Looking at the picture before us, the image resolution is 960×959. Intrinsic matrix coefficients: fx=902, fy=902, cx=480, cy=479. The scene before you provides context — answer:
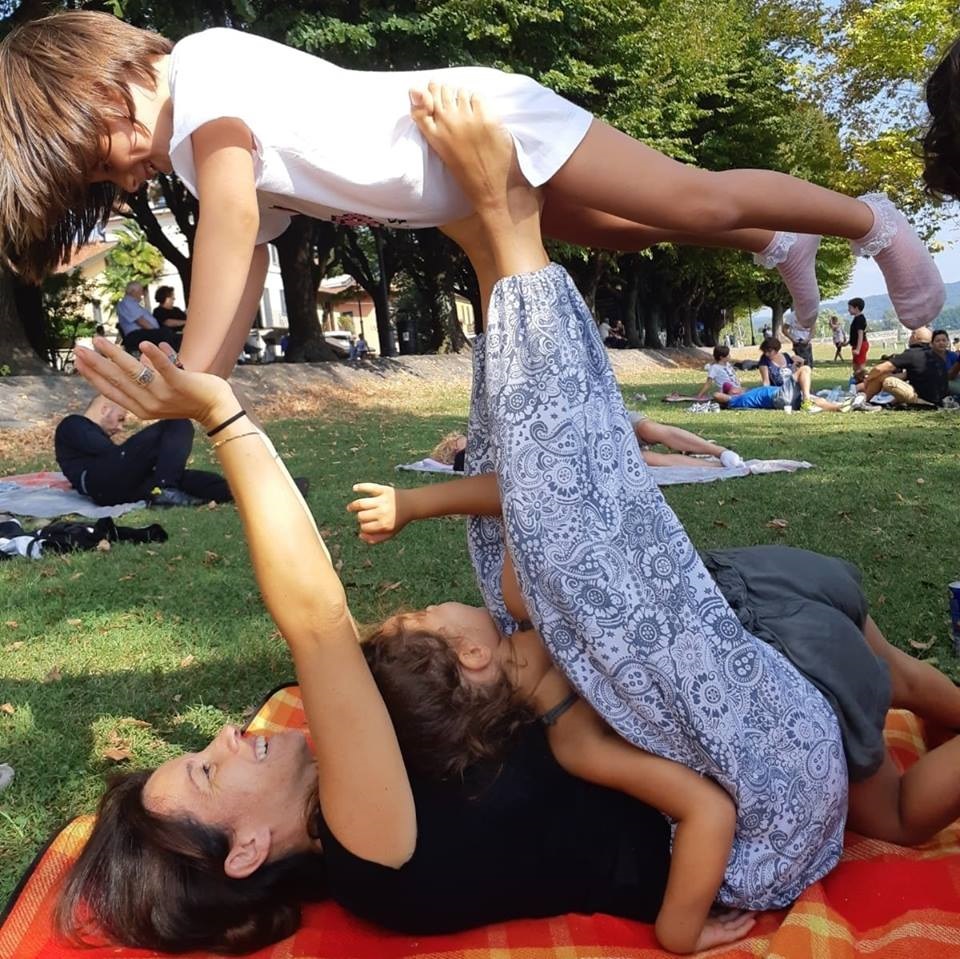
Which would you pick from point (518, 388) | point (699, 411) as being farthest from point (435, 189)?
point (699, 411)

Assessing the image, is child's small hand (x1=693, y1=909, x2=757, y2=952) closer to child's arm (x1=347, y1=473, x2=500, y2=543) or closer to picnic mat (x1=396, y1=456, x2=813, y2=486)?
child's arm (x1=347, y1=473, x2=500, y2=543)

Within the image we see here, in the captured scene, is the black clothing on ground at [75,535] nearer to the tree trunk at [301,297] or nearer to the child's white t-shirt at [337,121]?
the child's white t-shirt at [337,121]

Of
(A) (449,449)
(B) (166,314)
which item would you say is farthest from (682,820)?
(B) (166,314)

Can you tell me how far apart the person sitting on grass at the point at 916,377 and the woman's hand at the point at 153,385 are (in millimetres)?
13130

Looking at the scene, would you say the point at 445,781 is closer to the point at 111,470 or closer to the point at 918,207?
the point at 111,470

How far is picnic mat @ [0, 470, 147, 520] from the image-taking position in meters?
7.27

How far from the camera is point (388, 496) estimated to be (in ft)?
8.13

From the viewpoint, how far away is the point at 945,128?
8.85ft

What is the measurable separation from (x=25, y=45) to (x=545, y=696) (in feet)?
7.47

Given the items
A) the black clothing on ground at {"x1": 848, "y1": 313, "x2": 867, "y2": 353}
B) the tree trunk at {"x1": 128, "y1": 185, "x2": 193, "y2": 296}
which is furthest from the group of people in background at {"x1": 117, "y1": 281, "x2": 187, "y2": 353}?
the black clothing on ground at {"x1": 848, "y1": 313, "x2": 867, "y2": 353}

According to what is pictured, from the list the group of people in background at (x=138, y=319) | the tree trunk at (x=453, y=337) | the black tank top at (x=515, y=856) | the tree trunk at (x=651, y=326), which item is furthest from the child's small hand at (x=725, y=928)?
the tree trunk at (x=651, y=326)

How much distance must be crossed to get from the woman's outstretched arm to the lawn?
1.41 metres

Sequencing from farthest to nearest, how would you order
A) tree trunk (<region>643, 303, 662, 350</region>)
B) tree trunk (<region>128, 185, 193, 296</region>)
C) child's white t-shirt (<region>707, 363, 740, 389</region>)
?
tree trunk (<region>643, 303, 662, 350</region>) < tree trunk (<region>128, 185, 193, 296</region>) < child's white t-shirt (<region>707, 363, 740, 389</region>)

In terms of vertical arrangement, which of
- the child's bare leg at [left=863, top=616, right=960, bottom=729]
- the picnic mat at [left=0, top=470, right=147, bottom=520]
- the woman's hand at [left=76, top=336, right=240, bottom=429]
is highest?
the woman's hand at [left=76, top=336, right=240, bottom=429]
